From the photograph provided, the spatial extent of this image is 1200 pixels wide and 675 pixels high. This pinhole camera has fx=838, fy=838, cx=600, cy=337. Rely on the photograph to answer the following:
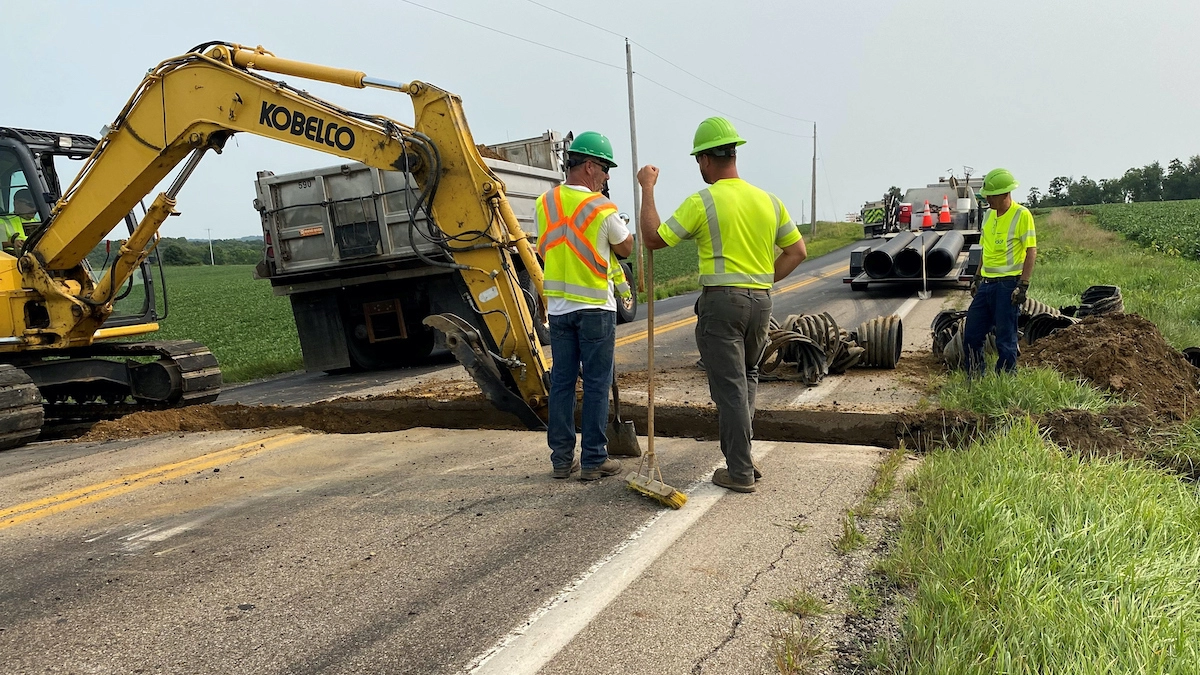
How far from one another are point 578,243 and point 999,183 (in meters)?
4.35

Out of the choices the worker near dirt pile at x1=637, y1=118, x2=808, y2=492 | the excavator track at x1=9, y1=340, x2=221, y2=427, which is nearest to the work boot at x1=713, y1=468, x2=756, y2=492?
the worker near dirt pile at x1=637, y1=118, x2=808, y2=492

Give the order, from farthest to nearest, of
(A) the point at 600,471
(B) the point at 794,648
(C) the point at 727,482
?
(A) the point at 600,471 → (C) the point at 727,482 → (B) the point at 794,648

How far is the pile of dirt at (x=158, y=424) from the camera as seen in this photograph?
7.64 meters

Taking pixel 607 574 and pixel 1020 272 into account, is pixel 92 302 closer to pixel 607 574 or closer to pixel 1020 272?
pixel 607 574

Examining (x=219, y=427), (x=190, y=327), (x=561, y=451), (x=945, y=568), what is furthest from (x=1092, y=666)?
(x=190, y=327)

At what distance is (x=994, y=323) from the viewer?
7234 mm

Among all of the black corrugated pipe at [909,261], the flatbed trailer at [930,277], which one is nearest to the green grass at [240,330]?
the flatbed trailer at [930,277]

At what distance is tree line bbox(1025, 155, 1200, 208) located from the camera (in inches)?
3614

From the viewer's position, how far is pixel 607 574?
3.48 m

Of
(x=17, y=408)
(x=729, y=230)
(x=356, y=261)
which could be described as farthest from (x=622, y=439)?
(x=356, y=261)

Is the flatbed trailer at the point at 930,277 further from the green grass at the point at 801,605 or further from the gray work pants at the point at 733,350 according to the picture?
the green grass at the point at 801,605

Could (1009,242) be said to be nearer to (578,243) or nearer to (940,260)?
(578,243)

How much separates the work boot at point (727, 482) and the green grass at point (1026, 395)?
6.59 feet

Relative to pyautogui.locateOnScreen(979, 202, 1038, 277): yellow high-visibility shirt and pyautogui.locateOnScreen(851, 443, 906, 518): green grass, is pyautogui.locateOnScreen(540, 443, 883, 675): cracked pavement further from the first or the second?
pyautogui.locateOnScreen(979, 202, 1038, 277): yellow high-visibility shirt
